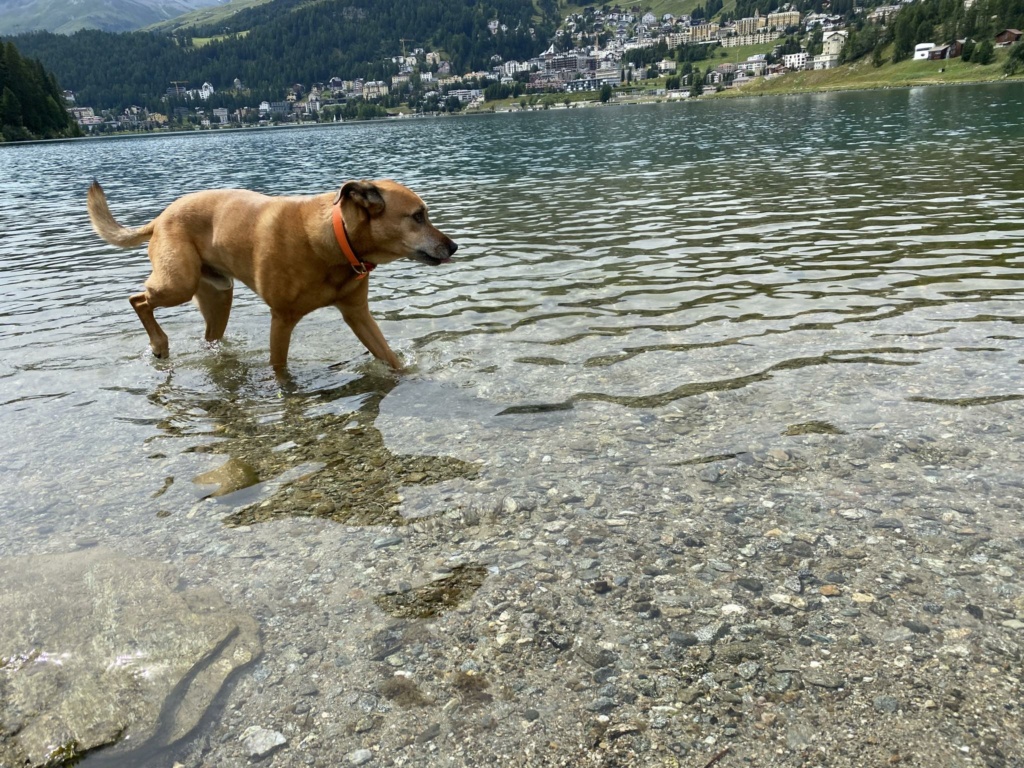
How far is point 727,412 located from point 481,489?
248cm

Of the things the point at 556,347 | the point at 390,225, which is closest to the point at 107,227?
the point at 390,225

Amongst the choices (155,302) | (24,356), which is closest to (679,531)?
(155,302)

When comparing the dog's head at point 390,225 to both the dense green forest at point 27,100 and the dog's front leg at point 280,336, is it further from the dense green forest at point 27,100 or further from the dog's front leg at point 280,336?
the dense green forest at point 27,100

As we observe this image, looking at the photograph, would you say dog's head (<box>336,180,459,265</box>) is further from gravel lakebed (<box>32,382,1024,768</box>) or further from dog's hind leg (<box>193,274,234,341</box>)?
dog's hind leg (<box>193,274,234,341</box>)

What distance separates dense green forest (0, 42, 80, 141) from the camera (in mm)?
128875

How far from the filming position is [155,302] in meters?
8.36

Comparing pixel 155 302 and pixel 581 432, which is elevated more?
pixel 155 302

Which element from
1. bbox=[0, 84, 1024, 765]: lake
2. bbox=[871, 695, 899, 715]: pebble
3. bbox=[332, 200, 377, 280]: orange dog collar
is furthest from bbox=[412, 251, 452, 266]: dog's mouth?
bbox=[871, 695, 899, 715]: pebble

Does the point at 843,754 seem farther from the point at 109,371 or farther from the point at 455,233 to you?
the point at 455,233

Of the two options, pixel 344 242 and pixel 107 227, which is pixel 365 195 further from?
pixel 107 227

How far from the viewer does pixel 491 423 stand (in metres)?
6.43

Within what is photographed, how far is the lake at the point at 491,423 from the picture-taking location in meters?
4.02

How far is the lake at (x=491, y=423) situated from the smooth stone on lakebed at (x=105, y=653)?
0.10 m

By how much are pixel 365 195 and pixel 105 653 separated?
446 cm
